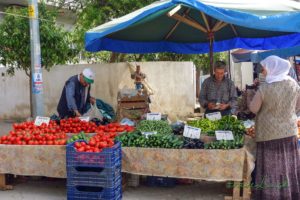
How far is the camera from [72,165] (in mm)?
4973

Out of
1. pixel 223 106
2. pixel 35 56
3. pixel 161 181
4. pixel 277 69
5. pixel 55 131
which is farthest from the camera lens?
pixel 35 56

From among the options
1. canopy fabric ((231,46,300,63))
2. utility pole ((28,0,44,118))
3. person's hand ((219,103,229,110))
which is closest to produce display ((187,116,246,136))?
person's hand ((219,103,229,110))

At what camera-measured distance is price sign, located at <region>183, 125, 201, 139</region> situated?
17.5ft

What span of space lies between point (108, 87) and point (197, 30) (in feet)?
14.7

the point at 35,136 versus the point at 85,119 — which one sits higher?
the point at 85,119

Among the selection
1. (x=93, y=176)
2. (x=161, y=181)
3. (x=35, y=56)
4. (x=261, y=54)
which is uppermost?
(x=261, y=54)

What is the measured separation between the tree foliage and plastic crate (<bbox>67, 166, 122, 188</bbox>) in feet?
14.7

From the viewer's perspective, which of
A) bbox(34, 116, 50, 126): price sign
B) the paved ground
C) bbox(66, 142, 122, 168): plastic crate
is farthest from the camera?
bbox(34, 116, 50, 126): price sign

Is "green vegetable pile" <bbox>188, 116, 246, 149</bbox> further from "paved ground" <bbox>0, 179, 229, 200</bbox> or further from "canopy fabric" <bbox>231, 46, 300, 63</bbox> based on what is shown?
"canopy fabric" <bbox>231, 46, 300, 63</bbox>

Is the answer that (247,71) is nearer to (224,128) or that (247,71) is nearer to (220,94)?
(220,94)

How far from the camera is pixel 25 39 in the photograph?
873 centimetres

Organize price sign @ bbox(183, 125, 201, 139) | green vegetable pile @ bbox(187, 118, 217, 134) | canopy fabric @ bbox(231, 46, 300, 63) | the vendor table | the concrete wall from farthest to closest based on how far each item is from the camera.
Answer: the concrete wall, canopy fabric @ bbox(231, 46, 300, 63), green vegetable pile @ bbox(187, 118, 217, 134), price sign @ bbox(183, 125, 201, 139), the vendor table

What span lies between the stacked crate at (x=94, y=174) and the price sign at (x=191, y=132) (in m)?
0.93

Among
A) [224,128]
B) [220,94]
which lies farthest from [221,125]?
[220,94]
